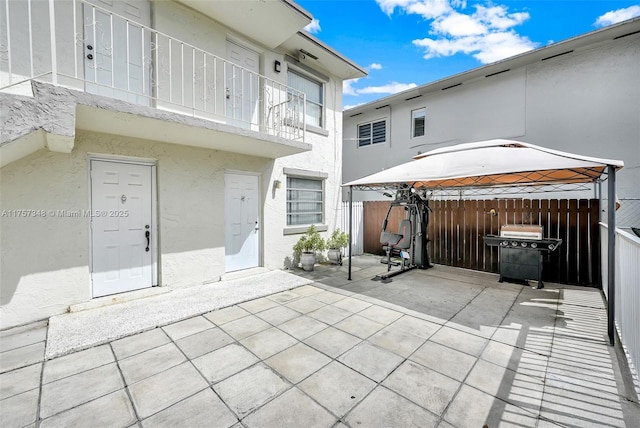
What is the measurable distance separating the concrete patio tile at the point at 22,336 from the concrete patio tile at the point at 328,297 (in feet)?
13.0

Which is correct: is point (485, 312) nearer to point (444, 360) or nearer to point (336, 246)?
point (444, 360)

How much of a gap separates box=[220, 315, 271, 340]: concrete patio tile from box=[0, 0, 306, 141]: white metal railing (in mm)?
3633

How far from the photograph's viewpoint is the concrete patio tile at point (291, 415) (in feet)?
7.00

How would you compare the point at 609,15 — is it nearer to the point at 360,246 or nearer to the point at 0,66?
the point at 360,246

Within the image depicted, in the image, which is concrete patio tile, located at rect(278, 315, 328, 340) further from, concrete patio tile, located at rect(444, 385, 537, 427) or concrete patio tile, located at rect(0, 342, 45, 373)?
concrete patio tile, located at rect(0, 342, 45, 373)

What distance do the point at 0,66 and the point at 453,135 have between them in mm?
11783

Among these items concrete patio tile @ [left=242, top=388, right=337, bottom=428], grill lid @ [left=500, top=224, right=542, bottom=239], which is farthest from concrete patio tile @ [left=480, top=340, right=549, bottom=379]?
grill lid @ [left=500, top=224, right=542, bottom=239]

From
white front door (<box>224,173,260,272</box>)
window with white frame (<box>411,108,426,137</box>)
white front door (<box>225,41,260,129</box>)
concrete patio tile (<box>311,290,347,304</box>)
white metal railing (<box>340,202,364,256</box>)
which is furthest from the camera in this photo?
window with white frame (<box>411,108,426,137</box>)

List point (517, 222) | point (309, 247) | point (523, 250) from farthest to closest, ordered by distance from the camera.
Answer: point (309, 247) < point (517, 222) < point (523, 250)

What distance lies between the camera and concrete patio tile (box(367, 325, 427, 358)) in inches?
128

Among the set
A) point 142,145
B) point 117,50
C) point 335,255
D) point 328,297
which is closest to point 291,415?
point 328,297

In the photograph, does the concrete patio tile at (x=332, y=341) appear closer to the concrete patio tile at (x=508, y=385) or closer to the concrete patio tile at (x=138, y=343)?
the concrete patio tile at (x=508, y=385)

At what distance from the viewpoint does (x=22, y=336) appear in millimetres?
3646

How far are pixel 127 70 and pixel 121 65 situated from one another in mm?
306
